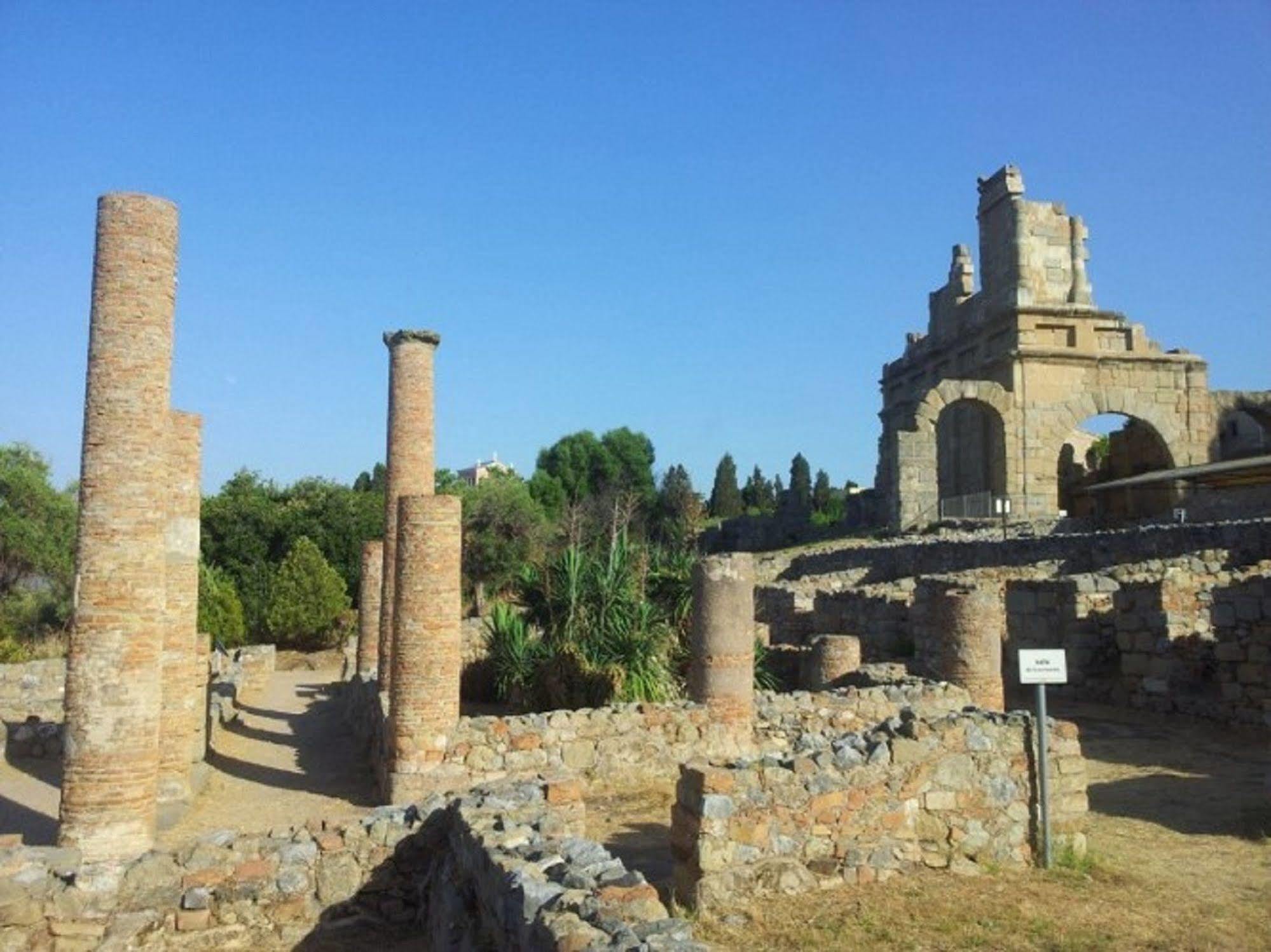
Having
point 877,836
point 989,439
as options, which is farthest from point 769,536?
point 877,836

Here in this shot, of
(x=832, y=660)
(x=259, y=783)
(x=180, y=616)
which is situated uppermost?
(x=180, y=616)

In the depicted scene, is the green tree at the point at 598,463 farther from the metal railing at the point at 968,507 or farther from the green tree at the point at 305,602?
the metal railing at the point at 968,507

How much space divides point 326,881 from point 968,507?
24.4 m

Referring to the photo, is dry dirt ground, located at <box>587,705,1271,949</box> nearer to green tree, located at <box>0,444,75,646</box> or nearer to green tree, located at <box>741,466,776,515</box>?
Answer: green tree, located at <box>0,444,75,646</box>

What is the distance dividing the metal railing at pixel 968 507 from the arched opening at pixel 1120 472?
3.32 m

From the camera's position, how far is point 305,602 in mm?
33062

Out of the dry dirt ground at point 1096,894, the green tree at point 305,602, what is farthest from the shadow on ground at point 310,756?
the green tree at point 305,602

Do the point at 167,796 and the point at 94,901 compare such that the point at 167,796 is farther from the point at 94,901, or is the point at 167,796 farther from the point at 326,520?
the point at 326,520

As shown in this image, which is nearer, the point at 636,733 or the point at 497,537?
the point at 636,733

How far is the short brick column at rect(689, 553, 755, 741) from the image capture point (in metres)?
12.2

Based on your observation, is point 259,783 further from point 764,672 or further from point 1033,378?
point 1033,378

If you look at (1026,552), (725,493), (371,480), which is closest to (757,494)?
(725,493)

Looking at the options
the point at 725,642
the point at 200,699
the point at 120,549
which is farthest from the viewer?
the point at 200,699

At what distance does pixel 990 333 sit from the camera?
3161 centimetres
